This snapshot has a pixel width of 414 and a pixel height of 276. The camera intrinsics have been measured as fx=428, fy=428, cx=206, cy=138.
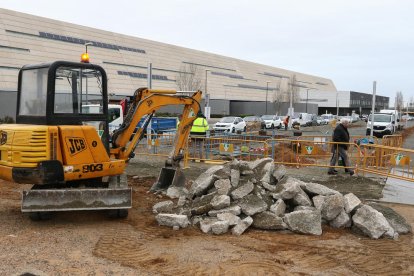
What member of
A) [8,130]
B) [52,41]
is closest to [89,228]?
[8,130]

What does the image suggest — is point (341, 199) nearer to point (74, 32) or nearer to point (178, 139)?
point (178, 139)

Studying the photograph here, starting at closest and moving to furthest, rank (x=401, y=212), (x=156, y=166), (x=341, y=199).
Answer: (x=341, y=199), (x=401, y=212), (x=156, y=166)

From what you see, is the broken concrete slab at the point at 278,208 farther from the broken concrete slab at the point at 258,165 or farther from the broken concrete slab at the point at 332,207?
the broken concrete slab at the point at 258,165

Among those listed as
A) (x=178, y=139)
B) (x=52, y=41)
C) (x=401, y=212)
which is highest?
(x=52, y=41)

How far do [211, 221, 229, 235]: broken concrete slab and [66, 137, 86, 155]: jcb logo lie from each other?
8.67 feet

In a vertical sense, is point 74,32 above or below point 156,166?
above

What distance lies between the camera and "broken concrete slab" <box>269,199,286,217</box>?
7.84 meters

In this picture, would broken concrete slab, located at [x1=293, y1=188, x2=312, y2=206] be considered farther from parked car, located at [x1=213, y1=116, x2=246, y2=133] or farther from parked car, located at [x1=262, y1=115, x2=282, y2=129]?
parked car, located at [x1=262, y1=115, x2=282, y2=129]

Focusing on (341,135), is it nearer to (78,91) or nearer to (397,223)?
(397,223)

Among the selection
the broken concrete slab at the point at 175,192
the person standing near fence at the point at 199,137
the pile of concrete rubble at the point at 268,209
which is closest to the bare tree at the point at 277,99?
the person standing near fence at the point at 199,137

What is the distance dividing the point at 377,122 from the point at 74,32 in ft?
120

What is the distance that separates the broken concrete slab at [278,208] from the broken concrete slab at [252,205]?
0.52 feet

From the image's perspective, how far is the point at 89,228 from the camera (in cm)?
748

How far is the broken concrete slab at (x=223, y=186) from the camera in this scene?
27.2ft
